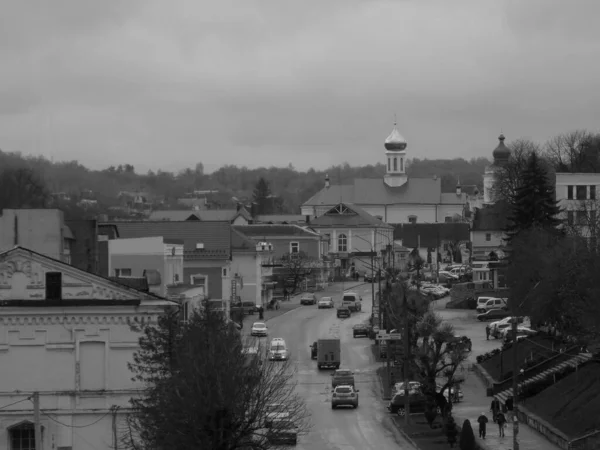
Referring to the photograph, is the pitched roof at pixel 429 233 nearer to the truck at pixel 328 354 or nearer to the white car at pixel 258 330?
the white car at pixel 258 330

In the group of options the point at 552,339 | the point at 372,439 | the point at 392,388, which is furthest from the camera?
the point at 552,339

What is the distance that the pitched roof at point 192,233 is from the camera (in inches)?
2645

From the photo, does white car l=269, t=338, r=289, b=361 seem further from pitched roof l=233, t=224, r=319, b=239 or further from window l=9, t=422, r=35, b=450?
pitched roof l=233, t=224, r=319, b=239

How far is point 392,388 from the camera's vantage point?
2279 inches

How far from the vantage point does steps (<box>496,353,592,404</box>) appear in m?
53.0

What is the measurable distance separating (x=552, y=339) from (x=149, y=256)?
2135 centimetres

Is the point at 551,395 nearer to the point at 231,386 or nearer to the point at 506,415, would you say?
the point at 506,415

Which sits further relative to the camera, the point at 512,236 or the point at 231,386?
the point at 512,236

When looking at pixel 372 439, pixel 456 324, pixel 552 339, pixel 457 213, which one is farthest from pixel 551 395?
pixel 457 213

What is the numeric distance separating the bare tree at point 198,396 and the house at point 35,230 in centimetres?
676

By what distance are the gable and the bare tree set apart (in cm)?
121

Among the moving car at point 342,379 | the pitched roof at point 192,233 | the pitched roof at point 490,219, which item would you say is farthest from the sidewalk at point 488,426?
the pitched roof at point 490,219

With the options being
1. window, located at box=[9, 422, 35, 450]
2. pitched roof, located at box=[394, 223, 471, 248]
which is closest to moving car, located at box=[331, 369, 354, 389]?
window, located at box=[9, 422, 35, 450]

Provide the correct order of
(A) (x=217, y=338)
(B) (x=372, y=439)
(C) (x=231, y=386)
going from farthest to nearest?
(B) (x=372, y=439), (A) (x=217, y=338), (C) (x=231, y=386)
